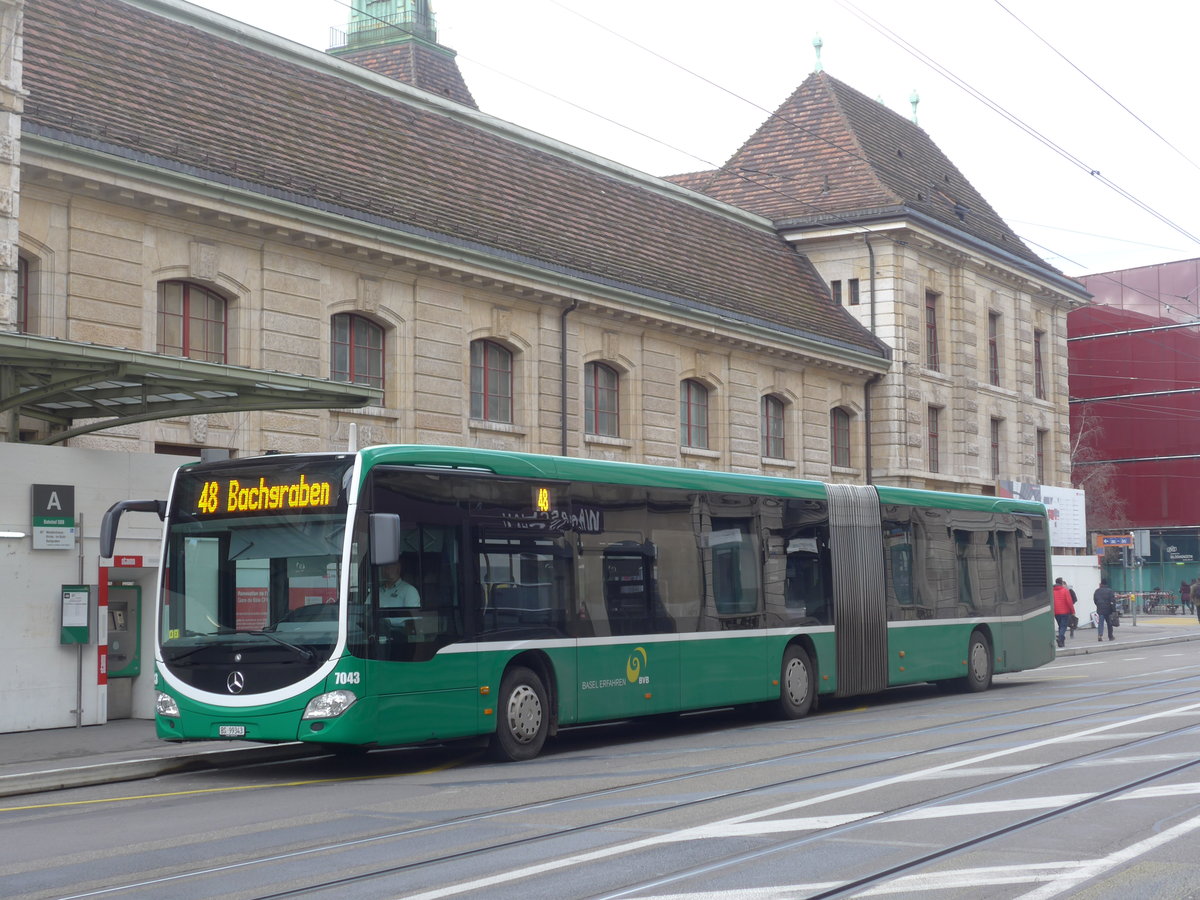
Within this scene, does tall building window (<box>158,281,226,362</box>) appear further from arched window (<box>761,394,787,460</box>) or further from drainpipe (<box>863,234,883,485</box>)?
drainpipe (<box>863,234,883,485</box>)

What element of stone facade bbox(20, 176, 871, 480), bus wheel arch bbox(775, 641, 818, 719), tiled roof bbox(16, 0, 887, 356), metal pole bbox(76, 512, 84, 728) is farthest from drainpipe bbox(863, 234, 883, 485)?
metal pole bbox(76, 512, 84, 728)

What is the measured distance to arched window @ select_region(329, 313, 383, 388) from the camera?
25.5 metres

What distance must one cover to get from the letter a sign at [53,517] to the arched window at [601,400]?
1435 centimetres

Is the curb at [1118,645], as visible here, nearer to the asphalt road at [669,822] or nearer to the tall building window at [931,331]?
the tall building window at [931,331]

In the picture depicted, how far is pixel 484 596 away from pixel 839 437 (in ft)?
86.4

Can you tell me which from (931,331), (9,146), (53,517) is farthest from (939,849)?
(931,331)

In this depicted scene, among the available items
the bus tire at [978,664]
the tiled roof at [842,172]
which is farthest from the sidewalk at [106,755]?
the tiled roof at [842,172]

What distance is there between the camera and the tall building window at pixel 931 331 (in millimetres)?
42969

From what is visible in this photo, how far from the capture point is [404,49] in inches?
2307

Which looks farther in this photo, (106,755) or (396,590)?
(106,755)

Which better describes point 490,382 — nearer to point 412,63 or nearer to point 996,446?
point 996,446

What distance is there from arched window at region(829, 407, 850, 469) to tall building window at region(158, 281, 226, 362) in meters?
19.4

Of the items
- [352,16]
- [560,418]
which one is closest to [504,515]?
[560,418]

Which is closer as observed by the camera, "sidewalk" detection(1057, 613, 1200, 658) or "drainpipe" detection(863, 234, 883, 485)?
"sidewalk" detection(1057, 613, 1200, 658)
